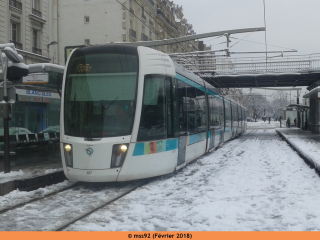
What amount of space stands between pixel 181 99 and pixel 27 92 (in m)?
6.36

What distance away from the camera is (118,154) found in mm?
8219

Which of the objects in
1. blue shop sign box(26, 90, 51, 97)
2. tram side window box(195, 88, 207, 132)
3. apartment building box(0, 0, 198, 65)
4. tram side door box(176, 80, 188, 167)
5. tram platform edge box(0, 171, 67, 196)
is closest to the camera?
tram platform edge box(0, 171, 67, 196)

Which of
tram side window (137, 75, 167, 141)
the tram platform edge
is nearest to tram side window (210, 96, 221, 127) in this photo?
tram side window (137, 75, 167, 141)

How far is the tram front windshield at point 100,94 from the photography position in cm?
831

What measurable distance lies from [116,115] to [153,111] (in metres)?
0.89

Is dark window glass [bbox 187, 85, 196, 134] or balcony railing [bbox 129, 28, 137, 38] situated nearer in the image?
dark window glass [bbox 187, 85, 196, 134]

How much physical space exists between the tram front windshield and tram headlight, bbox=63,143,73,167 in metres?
0.27

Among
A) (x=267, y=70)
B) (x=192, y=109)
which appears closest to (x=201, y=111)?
Result: (x=192, y=109)

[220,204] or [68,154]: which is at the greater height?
[68,154]

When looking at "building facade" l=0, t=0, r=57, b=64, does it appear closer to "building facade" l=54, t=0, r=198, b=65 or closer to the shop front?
"building facade" l=54, t=0, r=198, b=65

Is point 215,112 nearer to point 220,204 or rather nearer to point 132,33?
point 220,204

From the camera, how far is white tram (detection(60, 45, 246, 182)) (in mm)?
8219

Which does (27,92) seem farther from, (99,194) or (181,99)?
(99,194)

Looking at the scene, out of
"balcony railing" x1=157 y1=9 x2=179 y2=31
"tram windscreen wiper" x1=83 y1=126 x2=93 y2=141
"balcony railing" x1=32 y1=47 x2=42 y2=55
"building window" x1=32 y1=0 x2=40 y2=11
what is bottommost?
"tram windscreen wiper" x1=83 y1=126 x2=93 y2=141
